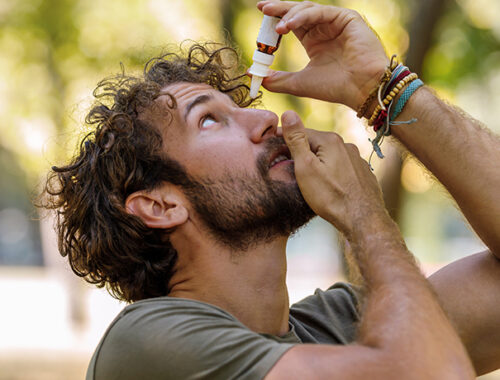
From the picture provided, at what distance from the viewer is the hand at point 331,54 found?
8.99ft

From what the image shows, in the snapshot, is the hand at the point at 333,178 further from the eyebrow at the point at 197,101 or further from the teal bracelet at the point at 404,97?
the eyebrow at the point at 197,101

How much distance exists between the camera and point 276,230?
2.61m

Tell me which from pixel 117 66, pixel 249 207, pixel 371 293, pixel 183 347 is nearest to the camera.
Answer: pixel 183 347

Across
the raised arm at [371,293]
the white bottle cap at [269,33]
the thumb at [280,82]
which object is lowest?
the raised arm at [371,293]

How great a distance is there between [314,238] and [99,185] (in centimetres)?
2915

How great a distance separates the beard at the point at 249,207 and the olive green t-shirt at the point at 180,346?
1.43 ft

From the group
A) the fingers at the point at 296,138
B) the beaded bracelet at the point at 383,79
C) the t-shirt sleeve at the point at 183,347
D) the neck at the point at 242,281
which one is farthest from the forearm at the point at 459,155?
the t-shirt sleeve at the point at 183,347

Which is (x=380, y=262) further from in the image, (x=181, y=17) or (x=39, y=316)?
(x=39, y=316)

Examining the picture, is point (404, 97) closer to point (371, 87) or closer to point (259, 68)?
point (371, 87)

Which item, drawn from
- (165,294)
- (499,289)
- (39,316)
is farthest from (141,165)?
(39,316)

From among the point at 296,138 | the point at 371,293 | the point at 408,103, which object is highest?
the point at 408,103

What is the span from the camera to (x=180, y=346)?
6.63ft

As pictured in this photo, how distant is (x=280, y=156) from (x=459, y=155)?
72 cm

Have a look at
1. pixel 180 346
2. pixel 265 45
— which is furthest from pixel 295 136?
Result: pixel 180 346
